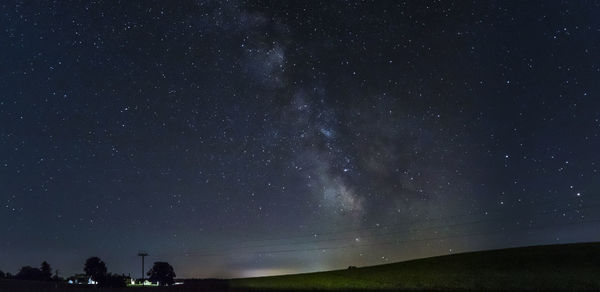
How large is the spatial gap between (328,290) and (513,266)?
20400 millimetres

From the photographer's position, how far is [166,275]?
5241 inches

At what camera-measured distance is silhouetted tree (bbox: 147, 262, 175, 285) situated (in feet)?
433

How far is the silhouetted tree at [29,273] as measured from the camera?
14438 centimetres

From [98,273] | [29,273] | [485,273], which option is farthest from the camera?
[29,273]

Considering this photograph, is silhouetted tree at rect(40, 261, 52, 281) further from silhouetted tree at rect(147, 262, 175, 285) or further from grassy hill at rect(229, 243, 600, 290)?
grassy hill at rect(229, 243, 600, 290)

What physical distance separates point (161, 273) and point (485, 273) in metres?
99.8

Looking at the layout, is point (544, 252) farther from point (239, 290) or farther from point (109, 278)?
point (109, 278)

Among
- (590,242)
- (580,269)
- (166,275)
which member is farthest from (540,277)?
(166,275)

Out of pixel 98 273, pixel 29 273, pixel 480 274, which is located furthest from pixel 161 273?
pixel 480 274

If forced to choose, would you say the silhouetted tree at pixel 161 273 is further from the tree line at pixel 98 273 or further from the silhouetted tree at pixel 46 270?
the silhouetted tree at pixel 46 270

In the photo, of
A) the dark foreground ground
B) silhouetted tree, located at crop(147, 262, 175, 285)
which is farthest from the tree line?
the dark foreground ground

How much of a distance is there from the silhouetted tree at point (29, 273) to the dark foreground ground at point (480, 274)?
88004mm

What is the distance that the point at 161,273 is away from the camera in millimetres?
132375

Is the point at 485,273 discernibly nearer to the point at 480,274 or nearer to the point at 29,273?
the point at 480,274
